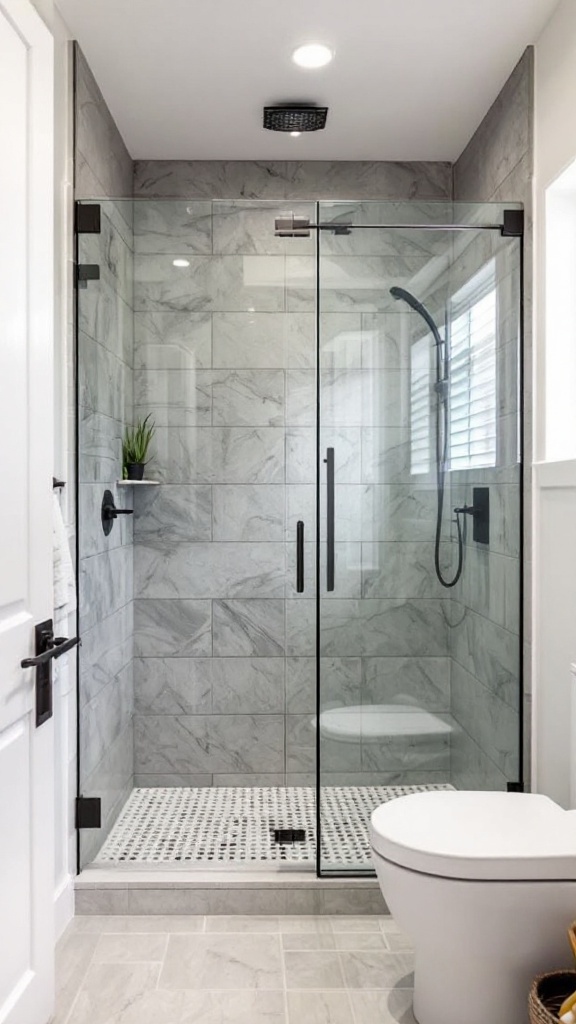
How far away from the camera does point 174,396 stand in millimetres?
3117

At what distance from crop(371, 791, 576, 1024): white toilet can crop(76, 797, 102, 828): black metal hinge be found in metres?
1.05

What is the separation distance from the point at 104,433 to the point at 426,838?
5.55 ft

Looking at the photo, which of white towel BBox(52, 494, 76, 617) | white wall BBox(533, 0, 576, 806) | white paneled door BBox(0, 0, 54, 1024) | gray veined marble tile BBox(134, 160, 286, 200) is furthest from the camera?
gray veined marble tile BBox(134, 160, 286, 200)

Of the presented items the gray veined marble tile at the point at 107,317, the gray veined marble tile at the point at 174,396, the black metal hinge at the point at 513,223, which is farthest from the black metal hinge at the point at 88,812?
the black metal hinge at the point at 513,223

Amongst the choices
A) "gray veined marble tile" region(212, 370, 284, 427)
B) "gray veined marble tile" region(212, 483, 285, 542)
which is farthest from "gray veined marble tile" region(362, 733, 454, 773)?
"gray veined marble tile" region(212, 370, 284, 427)

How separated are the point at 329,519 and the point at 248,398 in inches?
34.4

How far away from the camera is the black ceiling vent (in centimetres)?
288

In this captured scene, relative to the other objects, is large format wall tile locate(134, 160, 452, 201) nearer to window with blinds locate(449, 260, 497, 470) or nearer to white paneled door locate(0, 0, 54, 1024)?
window with blinds locate(449, 260, 497, 470)

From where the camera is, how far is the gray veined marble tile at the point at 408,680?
8.50 feet

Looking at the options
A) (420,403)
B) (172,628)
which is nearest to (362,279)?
(420,403)

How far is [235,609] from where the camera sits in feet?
10.9

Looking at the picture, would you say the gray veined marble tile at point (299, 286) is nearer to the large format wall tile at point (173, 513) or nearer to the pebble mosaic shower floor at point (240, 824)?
the large format wall tile at point (173, 513)

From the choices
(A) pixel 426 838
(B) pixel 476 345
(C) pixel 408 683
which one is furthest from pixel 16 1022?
(B) pixel 476 345

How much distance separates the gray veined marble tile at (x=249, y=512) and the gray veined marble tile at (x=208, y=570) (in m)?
0.04
